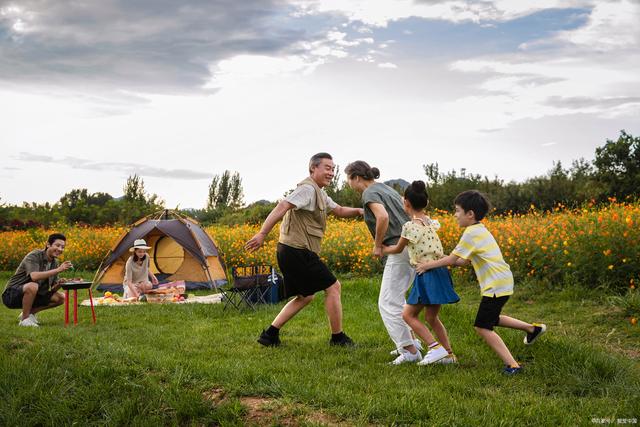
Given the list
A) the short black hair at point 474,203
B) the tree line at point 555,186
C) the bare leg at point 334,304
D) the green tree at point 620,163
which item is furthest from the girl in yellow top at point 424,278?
the green tree at point 620,163

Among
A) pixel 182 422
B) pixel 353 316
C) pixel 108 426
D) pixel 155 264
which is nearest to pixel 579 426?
pixel 182 422

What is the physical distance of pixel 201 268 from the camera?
13609 millimetres

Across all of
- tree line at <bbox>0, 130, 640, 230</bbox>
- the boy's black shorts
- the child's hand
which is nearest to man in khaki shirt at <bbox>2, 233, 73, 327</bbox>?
the child's hand

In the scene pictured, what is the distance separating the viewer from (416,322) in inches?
207

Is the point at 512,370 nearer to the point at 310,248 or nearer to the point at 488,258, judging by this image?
the point at 488,258

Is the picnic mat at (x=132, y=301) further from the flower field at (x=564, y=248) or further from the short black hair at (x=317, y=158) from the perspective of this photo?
the short black hair at (x=317, y=158)

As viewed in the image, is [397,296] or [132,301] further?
[132,301]

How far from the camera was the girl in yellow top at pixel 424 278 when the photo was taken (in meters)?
5.12

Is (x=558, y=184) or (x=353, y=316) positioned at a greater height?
(x=558, y=184)

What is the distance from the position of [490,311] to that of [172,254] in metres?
10.4

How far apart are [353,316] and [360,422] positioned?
13.5 feet

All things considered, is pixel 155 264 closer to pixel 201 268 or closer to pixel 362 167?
pixel 201 268

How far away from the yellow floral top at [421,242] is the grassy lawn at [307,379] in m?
1.00

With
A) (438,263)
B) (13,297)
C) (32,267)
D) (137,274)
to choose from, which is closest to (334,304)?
(438,263)
